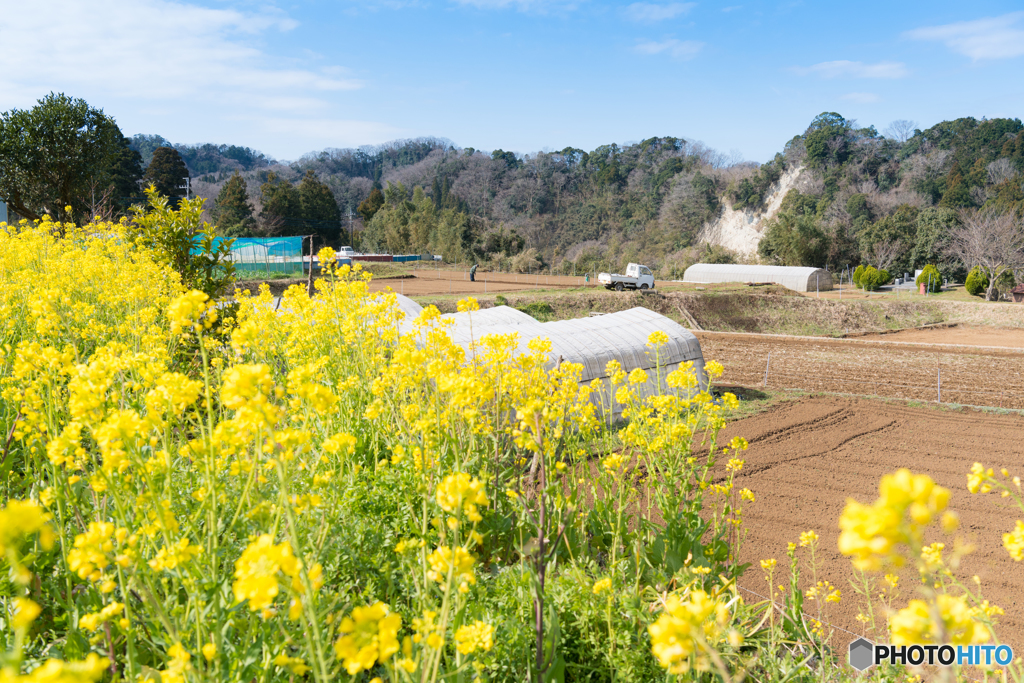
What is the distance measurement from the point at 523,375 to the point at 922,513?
329 cm

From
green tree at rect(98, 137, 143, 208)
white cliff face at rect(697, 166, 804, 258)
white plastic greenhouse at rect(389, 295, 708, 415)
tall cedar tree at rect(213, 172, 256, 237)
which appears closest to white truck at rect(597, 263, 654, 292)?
white plastic greenhouse at rect(389, 295, 708, 415)

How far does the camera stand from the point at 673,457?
3578mm

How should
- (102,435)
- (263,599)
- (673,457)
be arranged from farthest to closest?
(673,457), (102,435), (263,599)

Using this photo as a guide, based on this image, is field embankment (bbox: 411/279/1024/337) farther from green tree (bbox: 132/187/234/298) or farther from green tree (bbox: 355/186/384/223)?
green tree (bbox: 355/186/384/223)

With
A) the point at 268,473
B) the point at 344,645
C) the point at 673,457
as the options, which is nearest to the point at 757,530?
the point at 673,457

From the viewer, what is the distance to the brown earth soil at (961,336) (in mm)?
22609

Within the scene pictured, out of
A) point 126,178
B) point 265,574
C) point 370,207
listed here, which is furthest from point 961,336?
point 370,207

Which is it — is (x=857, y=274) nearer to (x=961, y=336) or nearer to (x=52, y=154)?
(x=961, y=336)

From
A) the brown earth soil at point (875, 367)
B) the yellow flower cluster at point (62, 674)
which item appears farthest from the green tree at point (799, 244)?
the yellow flower cluster at point (62, 674)

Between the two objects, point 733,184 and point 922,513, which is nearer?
point 922,513

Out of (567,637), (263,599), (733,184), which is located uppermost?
(733,184)

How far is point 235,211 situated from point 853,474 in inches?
2007

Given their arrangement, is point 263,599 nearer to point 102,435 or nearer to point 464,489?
point 464,489

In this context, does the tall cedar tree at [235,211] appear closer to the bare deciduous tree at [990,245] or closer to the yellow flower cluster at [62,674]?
the bare deciduous tree at [990,245]
